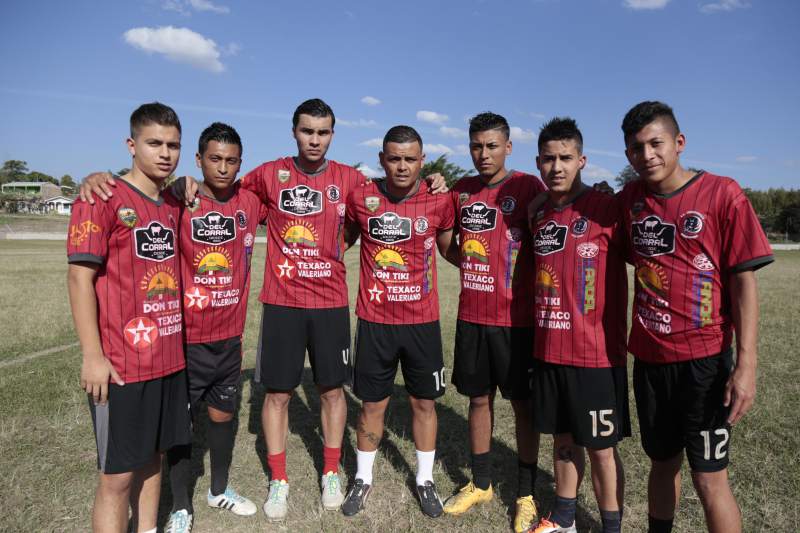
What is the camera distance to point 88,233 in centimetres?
268

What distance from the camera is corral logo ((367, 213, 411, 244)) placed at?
12.7ft

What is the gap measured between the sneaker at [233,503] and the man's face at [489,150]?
3135 millimetres

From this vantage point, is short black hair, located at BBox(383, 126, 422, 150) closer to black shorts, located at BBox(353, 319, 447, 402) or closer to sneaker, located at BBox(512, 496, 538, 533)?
black shorts, located at BBox(353, 319, 447, 402)

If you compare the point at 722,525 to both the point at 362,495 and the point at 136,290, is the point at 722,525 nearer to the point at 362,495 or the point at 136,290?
the point at 362,495

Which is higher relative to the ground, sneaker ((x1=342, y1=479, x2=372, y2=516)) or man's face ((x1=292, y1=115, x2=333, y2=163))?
man's face ((x1=292, y1=115, x2=333, y2=163))

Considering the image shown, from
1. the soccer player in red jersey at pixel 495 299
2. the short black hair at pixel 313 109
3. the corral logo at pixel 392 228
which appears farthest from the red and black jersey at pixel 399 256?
the short black hair at pixel 313 109

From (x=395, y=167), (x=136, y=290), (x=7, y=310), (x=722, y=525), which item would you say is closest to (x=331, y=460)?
(x=136, y=290)

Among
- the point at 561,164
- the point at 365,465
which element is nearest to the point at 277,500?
the point at 365,465

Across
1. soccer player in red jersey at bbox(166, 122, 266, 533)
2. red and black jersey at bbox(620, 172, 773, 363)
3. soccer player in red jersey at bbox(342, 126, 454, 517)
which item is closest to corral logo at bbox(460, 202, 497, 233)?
soccer player in red jersey at bbox(342, 126, 454, 517)

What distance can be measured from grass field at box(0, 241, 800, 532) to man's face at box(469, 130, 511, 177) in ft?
8.76

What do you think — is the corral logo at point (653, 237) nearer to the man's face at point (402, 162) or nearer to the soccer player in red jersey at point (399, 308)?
the soccer player in red jersey at point (399, 308)

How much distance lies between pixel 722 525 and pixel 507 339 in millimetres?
1681

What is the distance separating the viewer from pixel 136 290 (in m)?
2.90

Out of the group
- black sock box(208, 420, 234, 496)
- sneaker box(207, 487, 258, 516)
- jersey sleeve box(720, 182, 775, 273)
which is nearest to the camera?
jersey sleeve box(720, 182, 775, 273)
